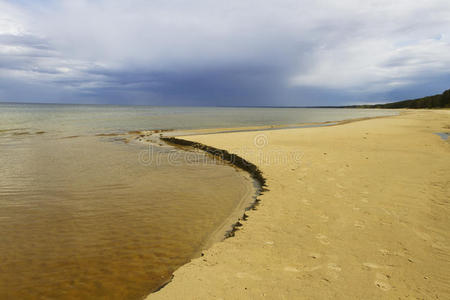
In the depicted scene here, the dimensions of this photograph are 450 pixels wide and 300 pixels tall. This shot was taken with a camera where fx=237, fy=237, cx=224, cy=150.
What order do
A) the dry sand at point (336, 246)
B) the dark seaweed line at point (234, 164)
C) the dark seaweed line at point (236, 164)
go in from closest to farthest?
the dry sand at point (336, 246) → the dark seaweed line at point (234, 164) → the dark seaweed line at point (236, 164)

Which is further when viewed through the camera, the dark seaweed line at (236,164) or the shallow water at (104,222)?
the dark seaweed line at (236,164)

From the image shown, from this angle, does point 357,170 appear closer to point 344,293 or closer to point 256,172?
point 256,172

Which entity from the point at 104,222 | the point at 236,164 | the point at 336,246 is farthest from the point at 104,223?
the point at 236,164

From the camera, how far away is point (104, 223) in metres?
5.30

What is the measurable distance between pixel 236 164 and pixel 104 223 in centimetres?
654

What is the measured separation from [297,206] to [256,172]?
137 inches

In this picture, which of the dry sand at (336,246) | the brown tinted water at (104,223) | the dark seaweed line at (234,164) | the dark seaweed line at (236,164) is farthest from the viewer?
the dark seaweed line at (236,164)

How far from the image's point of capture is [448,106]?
86375 millimetres

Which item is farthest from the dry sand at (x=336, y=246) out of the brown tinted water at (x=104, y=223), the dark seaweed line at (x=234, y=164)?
the brown tinted water at (x=104, y=223)

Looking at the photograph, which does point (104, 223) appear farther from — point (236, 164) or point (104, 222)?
point (236, 164)

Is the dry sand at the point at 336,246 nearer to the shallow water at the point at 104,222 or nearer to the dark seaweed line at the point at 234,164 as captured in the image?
the dark seaweed line at the point at 234,164

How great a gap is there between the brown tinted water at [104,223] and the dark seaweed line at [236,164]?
0.36 metres

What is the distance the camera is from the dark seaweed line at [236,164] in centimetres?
524

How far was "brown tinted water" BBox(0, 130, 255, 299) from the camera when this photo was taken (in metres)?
3.57
